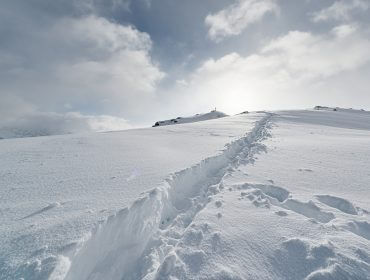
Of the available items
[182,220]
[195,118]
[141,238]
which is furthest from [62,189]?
[195,118]

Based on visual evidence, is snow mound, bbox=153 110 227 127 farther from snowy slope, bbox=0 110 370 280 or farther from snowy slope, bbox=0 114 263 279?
snowy slope, bbox=0 110 370 280

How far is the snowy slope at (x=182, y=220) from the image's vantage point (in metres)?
2.78

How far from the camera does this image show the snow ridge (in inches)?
115

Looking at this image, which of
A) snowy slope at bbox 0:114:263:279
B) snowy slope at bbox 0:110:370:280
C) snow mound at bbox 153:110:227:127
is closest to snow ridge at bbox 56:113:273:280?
snowy slope at bbox 0:110:370:280

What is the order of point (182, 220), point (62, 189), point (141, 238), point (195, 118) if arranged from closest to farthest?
1. point (141, 238)
2. point (182, 220)
3. point (62, 189)
4. point (195, 118)

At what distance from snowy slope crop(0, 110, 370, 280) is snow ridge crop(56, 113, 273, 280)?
0.05 feet

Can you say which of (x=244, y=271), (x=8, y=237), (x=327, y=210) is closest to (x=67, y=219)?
(x=8, y=237)

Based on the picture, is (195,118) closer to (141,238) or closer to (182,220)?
(182,220)

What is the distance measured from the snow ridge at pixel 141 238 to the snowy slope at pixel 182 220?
0.6 inches

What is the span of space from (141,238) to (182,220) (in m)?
0.80

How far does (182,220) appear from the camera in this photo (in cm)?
414

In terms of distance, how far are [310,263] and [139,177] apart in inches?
139

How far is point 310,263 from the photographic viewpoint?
284cm

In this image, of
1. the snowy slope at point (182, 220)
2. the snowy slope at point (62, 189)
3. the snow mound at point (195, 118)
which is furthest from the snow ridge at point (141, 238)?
the snow mound at point (195, 118)
